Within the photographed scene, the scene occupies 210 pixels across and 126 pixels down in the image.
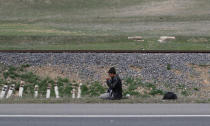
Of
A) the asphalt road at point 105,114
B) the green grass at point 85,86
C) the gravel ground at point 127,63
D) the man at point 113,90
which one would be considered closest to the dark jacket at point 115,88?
the man at point 113,90

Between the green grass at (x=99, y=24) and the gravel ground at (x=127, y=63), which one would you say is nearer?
the gravel ground at (x=127, y=63)

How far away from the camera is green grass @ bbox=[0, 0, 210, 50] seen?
30703 mm

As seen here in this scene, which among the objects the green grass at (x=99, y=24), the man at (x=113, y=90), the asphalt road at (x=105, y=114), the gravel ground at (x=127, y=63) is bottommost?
the asphalt road at (x=105, y=114)

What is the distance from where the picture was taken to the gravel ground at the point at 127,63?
23.2 meters

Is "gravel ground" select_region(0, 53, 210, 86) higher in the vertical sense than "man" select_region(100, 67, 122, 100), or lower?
higher

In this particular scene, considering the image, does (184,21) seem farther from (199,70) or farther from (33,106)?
(33,106)

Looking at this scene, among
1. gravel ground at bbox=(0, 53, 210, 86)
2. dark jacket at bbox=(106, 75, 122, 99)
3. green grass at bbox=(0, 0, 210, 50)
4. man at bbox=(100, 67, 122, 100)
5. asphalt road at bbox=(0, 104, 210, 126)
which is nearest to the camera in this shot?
asphalt road at bbox=(0, 104, 210, 126)

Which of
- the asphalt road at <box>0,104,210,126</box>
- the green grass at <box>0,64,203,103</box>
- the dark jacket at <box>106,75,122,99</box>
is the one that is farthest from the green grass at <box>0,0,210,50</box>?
the asphalt road at <box>0,104,210,126</box>

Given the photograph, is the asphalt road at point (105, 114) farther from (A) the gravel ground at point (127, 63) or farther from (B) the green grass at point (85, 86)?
(A) the gravel ground at point (127, 63)

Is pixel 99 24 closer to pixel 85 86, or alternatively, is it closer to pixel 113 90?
pixel 85 86

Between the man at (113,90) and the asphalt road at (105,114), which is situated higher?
the man at (113,90)

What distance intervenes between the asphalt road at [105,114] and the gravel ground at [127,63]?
10.2 m

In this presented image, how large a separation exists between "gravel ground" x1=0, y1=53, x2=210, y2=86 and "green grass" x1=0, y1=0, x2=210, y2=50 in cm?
381

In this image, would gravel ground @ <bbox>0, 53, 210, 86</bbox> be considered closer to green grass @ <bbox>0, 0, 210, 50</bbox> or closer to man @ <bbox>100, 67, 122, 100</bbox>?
green grass @ <bbox>0, 0, 210, 50</bbox>
